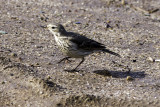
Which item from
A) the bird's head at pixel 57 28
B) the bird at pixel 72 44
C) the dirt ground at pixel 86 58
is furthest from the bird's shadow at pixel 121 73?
the bird's head at pixel 57 28

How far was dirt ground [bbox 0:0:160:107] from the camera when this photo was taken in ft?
21.9

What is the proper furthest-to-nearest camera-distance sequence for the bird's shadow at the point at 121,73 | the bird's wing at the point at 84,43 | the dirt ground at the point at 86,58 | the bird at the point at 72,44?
the bird's shadow at the point at 121,73, the bird's wing at the point at 84,43, the bird at the point at 72,44, the dirt ground at the point at 86,58

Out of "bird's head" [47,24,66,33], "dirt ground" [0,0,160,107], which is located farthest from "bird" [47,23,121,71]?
"dirt ground" [0,0,160,107]

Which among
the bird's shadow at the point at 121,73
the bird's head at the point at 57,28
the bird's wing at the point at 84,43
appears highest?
the bird's head at the point at 57,28

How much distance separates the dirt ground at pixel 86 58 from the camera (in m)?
6.68

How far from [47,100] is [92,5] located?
6.30 metres

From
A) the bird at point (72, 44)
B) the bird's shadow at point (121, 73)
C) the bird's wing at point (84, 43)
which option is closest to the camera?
the bird at point (72, 44)

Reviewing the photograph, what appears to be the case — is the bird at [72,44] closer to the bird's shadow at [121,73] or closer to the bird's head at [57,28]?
the bird's head at [57,28]

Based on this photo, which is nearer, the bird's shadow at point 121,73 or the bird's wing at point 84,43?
the bird's wing at point 84,43

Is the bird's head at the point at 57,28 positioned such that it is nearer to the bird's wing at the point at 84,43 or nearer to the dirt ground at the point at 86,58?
the bird's wing at the point at 84,43

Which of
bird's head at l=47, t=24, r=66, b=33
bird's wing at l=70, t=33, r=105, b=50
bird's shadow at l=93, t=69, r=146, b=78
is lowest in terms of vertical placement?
bird's shadow at l=93, t=69, r=146, b=78

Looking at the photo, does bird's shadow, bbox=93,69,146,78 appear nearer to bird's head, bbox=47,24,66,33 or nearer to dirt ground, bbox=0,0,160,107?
dirt ground, bbox=0,0,160,107

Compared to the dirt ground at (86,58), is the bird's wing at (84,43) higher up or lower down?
higher up

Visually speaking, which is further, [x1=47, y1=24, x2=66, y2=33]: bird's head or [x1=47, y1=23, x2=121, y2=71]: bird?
[x1=47, y1=24, x2=66, y2=33]: bird's head
